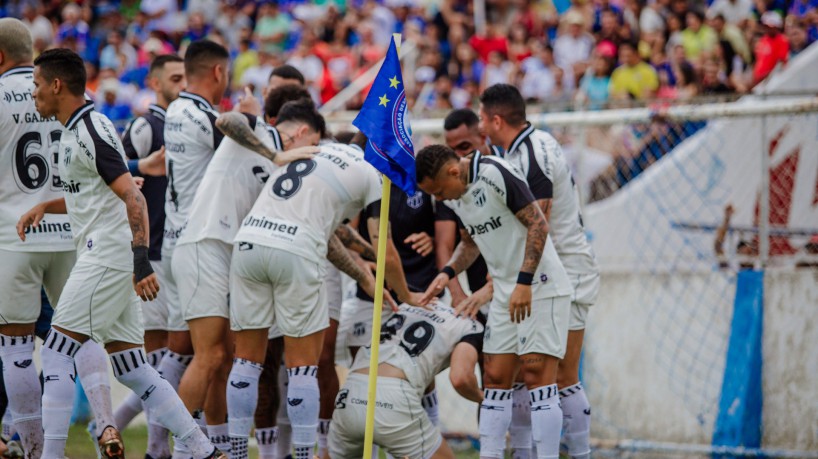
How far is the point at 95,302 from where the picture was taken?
6.84 metres

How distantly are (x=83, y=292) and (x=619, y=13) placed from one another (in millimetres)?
12287

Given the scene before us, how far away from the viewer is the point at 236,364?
25.2 ft

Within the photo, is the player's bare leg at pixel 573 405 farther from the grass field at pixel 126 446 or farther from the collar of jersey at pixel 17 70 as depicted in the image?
the collar of jersey at pixel 17 70

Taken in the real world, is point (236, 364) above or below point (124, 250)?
below

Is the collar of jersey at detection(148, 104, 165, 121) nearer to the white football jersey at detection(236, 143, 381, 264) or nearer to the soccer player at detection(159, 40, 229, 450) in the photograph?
the soccer player at detection(159, 40, 229, 450)

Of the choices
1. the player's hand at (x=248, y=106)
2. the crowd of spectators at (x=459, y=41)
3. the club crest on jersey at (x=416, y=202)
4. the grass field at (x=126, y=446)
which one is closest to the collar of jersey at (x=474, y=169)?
the club crest on jersey at (x=416, y=202)

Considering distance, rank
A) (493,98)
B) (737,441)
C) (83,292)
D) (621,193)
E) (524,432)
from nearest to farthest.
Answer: (83,292) → (493,98) → (524,432) → (737,441) → (621,193)

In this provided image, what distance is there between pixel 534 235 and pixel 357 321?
2.11 m

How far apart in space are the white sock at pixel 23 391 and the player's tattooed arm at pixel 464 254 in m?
2.98

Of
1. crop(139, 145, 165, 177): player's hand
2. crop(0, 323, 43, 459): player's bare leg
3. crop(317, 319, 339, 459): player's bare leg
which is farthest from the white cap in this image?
crop(0, 323, 43, 459): player's bare leg

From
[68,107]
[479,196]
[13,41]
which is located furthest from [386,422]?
[13,41]

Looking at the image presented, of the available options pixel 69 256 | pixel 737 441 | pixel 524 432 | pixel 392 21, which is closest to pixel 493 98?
pixel 524 432

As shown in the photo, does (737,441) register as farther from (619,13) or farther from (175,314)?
(619,13)

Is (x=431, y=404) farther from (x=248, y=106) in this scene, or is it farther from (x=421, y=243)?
(x=248, y=106)
